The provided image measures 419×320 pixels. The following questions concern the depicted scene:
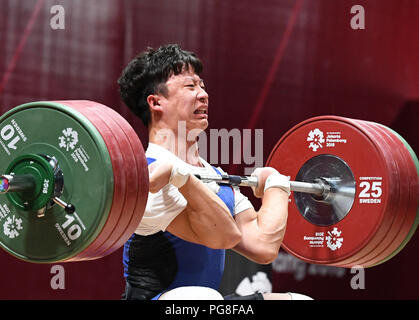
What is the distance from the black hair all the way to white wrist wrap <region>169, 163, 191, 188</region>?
58 cm

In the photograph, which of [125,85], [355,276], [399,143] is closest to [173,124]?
[125,85]

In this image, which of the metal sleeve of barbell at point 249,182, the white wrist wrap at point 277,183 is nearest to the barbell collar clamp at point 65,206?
the metal sleeve of barbell at point 249,182

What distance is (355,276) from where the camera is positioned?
215 inches

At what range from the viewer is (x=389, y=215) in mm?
3361

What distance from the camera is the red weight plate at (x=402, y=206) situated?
11.3ft

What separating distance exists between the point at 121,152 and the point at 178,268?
2.37 feet

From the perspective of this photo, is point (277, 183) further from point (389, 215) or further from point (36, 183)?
point (36, 183)

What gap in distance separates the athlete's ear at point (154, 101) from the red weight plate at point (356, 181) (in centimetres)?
97

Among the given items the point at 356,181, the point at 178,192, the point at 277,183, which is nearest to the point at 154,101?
the point at 178,192

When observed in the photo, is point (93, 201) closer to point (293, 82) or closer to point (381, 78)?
point (293, 82)

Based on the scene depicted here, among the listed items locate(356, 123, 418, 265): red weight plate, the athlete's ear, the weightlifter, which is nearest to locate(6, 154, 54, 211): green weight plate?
the weightlifter

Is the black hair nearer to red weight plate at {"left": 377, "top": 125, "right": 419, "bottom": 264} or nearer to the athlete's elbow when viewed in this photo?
the athlete's elbow

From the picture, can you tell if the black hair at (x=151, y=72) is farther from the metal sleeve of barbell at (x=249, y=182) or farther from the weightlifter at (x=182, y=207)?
the metal sleeve of barbell at (x=249, y=182)

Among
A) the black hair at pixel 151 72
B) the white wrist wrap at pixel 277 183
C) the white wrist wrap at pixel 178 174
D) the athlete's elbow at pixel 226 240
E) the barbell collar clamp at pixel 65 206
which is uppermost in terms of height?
the black hair at pixel 151 72
